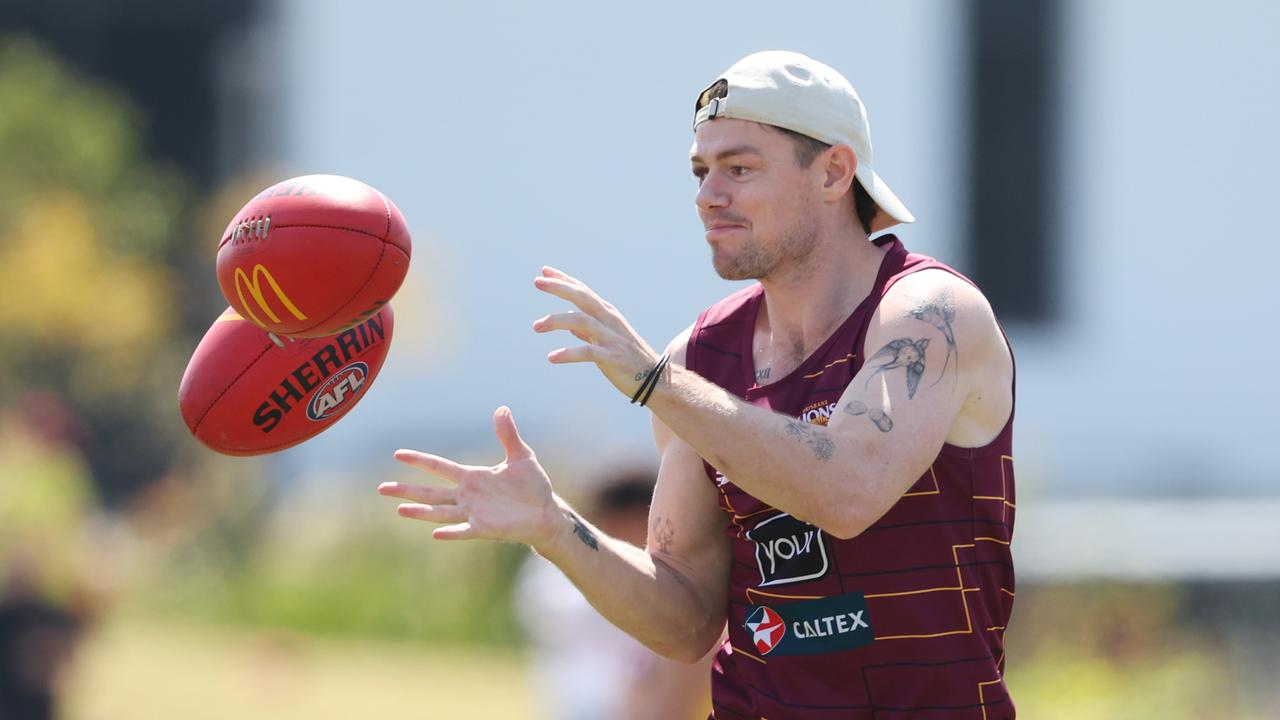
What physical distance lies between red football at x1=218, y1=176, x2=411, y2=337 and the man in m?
0.40

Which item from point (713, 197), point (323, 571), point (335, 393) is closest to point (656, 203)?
point (323, 571)

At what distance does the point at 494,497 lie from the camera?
369 centimetres

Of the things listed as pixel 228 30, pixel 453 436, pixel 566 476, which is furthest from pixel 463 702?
pixel 228 30

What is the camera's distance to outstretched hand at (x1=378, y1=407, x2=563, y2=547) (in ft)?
11.9

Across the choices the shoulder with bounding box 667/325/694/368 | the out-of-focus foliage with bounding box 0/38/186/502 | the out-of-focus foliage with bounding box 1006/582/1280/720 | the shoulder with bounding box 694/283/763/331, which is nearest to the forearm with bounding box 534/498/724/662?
the shoulder with bounding box 667/325/694/368

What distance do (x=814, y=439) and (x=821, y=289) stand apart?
54cm

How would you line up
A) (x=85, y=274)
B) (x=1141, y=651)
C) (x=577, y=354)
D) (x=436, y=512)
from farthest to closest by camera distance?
(x=85, y=274)
(x=1141, y=651)
(x=436, y=512)
(x=577, y=354)

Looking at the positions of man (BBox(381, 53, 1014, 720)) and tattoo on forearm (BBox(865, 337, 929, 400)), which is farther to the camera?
tattoo on forearm (BBox(865, 337, 929, 400))

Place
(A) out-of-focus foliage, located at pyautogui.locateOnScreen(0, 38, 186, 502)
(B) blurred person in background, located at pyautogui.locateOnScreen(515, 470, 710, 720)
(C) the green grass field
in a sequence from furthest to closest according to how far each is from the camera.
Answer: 1. (A) out-of-focus foliage, located at pyautogui.locateOnScreen(0, 38, 186, 502)
2. (C) the green grass field
3. (B) blurred person in background, located at pyautogui.locateOnScreen(515, 470, 710, 720)

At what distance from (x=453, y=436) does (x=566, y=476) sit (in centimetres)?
268

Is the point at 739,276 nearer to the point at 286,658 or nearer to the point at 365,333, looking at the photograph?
the point at 365,333

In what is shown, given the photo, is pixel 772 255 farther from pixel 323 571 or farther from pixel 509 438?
pixel 323 571

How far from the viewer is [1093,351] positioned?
1495cm

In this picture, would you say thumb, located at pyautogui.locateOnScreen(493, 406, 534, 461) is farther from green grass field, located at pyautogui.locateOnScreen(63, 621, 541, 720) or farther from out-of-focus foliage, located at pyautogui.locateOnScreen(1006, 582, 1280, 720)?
green grass field, located at pyautogui.locateOnScreen(63, 621, 541, 720)
